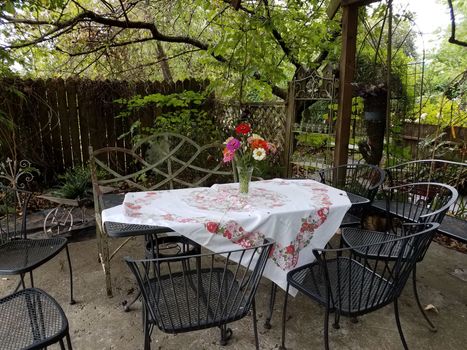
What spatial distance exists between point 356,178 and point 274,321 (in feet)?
4.86

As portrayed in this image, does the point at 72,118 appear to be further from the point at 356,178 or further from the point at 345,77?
the point at 356,178

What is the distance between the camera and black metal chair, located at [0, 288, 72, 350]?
1.15 metres

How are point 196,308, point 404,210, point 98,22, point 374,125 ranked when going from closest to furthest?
point 196,308 → point 404,210 → point 374,125 → point 98,22

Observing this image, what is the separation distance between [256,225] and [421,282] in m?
1.50

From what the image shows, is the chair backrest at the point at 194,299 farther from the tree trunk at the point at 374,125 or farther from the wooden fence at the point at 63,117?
the wooden fence at the point at 63,117

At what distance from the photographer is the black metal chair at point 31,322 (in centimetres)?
115

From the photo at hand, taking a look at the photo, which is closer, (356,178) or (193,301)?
(193,301)

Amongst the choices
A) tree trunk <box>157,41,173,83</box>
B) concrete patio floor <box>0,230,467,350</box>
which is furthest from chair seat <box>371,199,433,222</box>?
tree trunk <box>157,41,173,83</box>

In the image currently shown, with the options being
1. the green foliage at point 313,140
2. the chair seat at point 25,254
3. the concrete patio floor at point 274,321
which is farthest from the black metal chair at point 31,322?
the green foliage at point 313,140

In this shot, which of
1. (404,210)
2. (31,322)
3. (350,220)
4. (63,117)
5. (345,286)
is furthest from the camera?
(63,117)

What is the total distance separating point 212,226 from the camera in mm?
1545

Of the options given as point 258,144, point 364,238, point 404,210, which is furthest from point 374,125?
point 258,144

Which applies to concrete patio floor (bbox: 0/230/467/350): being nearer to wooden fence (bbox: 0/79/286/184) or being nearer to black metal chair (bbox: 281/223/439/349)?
black metal chair (bbox: 281/223/439/349)

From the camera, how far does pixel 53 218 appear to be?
2.92 m
